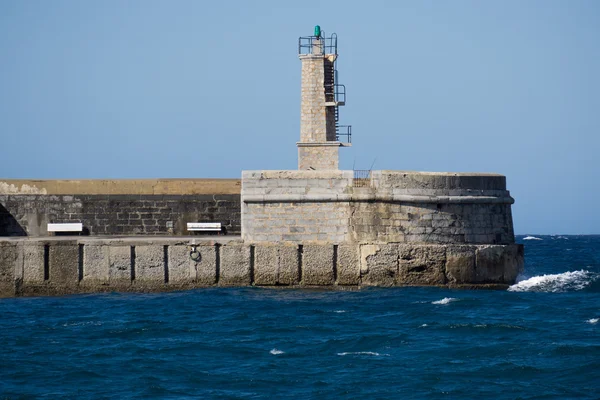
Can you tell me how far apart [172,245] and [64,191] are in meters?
4.14

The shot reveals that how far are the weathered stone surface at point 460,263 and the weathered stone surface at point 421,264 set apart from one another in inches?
4.9

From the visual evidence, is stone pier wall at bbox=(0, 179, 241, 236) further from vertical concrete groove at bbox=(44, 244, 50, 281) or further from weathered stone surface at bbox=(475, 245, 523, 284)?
weathered stone surface at bbox=(475, 245, 523, 284)

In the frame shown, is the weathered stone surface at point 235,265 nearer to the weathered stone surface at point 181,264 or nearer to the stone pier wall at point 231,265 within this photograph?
the stone pier wall at point 231,265

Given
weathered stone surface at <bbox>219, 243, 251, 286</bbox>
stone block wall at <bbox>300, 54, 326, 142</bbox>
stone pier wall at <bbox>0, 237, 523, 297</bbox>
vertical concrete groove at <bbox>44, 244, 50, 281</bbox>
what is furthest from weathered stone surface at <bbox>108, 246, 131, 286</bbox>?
stone block wall at <bbox>300, 54, 326, 142</bbox>

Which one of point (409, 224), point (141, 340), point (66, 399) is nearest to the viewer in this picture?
point (66, 399)

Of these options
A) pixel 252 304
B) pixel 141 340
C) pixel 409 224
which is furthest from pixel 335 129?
pixel 141 340

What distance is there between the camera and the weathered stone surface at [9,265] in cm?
2247

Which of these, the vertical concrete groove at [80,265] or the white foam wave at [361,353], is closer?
the white foam wave at [361,353]

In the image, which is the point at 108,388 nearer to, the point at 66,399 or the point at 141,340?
the point at 66,399

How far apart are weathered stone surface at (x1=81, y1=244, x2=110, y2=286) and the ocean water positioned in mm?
565

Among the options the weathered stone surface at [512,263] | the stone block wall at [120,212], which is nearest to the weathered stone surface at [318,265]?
the stone block wall at [120,212]

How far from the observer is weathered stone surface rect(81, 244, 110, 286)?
22484mm

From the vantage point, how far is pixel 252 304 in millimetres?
20484

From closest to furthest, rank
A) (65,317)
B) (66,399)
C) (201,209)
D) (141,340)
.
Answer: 1. (66,399)
2. (141,340)
3. (65,317)
4. (201,209)
